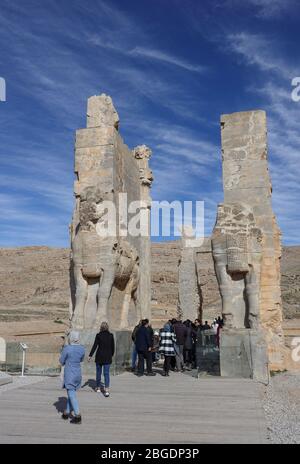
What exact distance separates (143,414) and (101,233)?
4231 millimetres

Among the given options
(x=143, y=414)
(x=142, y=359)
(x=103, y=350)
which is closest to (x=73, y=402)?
(x=143, y=414)

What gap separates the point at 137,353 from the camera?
8.42m

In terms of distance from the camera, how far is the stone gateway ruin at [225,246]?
829 centimetres

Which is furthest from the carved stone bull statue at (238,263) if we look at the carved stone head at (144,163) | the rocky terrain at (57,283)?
the rocky terrain at (57,283)

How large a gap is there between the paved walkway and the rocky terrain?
20.4 metres

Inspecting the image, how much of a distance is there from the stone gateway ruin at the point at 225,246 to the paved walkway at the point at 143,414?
4.38 ft

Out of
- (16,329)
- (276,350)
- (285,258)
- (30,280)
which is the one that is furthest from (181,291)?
(285,258)

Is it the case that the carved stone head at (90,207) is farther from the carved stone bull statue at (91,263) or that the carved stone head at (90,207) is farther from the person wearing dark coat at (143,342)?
the person wearing dark coat at (143,342)

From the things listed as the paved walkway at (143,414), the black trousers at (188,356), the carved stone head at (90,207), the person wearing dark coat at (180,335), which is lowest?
the paved walkway at (143,414)

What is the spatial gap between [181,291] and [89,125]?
33.3ft

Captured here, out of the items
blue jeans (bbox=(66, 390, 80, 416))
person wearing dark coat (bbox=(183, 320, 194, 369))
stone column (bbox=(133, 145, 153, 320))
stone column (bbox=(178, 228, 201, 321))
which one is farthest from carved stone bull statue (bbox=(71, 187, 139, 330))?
stone column (bbox=(178, 228, 201, 321))

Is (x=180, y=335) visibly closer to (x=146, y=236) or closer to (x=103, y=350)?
(x=103, y=350)

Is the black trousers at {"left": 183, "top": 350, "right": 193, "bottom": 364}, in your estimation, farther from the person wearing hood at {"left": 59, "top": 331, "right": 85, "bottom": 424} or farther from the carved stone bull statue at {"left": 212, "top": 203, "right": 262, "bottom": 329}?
the person wearing hood at {"left": 59, "top": 331, "right": 85, "bottom": 424}
